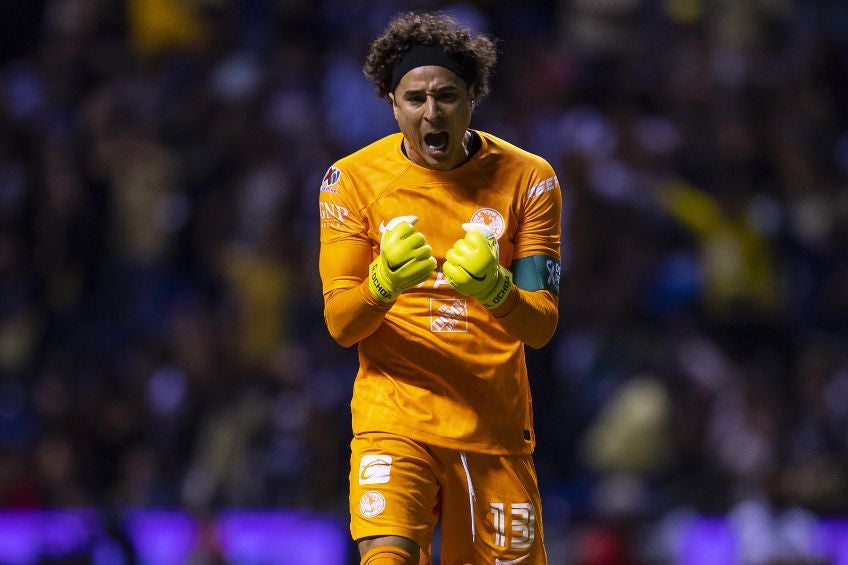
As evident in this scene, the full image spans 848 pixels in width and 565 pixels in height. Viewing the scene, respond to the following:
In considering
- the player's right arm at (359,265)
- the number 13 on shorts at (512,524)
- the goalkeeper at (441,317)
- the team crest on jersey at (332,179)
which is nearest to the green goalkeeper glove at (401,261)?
the player's right arm at (359,265)

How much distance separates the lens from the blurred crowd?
32.0 feet

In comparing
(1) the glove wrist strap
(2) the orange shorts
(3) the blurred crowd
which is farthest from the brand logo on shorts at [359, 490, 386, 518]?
(3) the blurred crowd

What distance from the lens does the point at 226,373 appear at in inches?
406

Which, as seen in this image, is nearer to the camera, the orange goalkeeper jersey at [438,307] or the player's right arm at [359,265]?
the player's right arm at [359,265]

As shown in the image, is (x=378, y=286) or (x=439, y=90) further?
(x=439, y=90)

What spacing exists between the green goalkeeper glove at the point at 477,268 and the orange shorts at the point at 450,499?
64cm

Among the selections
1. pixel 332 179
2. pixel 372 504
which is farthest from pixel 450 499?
pixel 332 179

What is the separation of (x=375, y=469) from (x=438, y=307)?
0.62 metres

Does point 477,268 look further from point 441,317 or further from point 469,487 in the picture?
point 469,487

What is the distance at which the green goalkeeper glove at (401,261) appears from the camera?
489 cm

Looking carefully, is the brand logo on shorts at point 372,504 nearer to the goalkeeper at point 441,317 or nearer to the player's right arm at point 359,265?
the goalkeeper at point 441,317

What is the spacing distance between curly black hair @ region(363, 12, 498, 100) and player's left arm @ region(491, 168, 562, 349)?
0.44 m

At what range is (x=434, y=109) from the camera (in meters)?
5.15

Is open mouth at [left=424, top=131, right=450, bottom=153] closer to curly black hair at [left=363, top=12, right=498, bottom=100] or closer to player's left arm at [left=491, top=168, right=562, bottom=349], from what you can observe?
curly black hair at [left=363, top=12, right=498, bottom=100]
